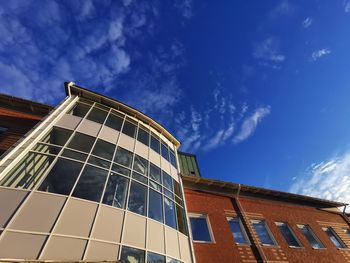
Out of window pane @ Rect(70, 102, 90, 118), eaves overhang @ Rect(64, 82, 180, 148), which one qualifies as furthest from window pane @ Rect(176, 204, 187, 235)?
window pane @ Rect(70, 102, 90, 118)

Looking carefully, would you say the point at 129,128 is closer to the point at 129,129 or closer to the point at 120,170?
the point at 129,129

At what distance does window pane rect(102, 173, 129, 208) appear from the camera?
7.45 m

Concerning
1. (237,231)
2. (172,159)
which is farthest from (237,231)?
(172,159)

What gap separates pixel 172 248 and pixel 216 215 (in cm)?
508

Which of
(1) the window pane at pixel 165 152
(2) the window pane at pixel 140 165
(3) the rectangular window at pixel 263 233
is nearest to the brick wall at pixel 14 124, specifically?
(2) the window pane at pixel 140 165

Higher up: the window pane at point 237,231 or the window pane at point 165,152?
the window pane at point 165,152

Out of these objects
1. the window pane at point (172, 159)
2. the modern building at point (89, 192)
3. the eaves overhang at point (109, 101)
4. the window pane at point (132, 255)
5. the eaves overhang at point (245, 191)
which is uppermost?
the eaves overhang at point (109, 101)

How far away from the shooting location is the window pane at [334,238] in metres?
14.8

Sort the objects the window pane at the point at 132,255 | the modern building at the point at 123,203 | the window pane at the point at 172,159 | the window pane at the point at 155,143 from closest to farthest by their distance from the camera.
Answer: the modern building at the point at 123,203
the window pane at the point at 132,255
the window pane at the point at 155,143
the window pane at the point at 172,159

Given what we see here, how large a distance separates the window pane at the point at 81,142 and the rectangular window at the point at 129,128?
2198 mm

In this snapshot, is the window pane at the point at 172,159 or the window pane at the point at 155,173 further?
the window pane at the point at 172,159

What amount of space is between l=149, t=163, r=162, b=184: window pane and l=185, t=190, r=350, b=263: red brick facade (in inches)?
123

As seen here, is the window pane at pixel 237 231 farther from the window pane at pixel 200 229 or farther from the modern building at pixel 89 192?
the modern building at pixel 89 192

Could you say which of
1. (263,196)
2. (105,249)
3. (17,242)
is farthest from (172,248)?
(263,196)
